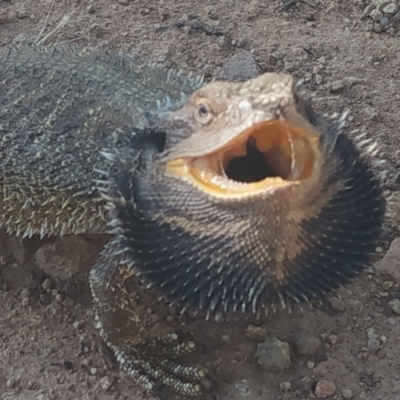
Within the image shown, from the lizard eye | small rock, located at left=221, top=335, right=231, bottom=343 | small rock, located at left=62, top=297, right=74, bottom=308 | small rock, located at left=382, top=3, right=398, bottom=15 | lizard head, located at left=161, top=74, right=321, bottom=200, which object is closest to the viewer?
lizard head, located at left=161, top=74, right=321, bottom=200

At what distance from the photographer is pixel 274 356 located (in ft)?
8.71

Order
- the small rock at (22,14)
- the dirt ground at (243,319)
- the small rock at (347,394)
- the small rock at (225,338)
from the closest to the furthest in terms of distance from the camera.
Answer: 1. the small rock at (347,394)
2. the dirt ground at (243,319)
3. the small rock at (225,338)
4. the small rock at (22,14)

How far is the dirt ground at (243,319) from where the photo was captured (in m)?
2.66

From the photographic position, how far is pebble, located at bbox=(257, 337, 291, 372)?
2.65m

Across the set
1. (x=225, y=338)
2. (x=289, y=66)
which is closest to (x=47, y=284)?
(x=225, y=338)

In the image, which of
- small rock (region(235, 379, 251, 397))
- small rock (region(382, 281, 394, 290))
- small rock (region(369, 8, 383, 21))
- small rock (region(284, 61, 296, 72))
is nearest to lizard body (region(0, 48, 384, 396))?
small rock (region(235, 379, 251, 397))

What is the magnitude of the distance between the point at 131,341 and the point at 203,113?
36.3 inches

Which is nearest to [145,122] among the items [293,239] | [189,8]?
[293,239]

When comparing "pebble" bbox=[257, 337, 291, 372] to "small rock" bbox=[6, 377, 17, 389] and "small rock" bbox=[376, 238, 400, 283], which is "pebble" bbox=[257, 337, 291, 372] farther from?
"small rock" bbox=[6, 377, 17, 389]

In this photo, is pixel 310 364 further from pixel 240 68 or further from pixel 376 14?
pixel 376 14

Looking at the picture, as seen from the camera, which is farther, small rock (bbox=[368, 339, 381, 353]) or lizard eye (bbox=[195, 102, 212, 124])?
small rock (bbox=[368, 339, 381, 353])

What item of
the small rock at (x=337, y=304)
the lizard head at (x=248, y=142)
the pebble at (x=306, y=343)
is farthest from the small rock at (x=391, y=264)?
the lizard head at (x=248, y=142)

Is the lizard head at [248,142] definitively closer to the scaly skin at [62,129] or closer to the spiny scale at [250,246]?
the spiny scale at [250,246]

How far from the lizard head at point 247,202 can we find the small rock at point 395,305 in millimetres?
491
